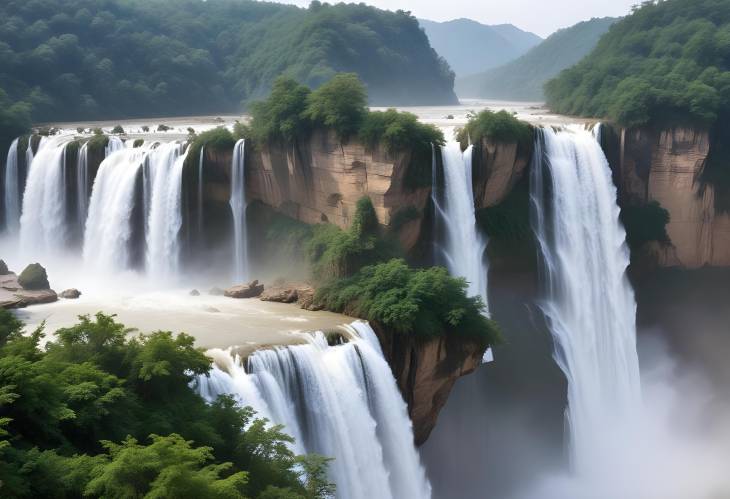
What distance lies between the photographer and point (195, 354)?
17.2m

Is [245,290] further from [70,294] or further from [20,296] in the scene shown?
[20,296]

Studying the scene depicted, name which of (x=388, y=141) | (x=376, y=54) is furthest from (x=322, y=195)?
(x=376, y=54)

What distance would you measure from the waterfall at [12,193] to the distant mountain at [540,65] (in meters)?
65.8

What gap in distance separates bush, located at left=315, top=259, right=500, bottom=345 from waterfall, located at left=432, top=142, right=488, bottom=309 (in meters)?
3.81

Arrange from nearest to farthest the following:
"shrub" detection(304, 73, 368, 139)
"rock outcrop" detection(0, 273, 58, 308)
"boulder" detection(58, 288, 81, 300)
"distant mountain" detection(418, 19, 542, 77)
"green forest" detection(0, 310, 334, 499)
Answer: "green forest" detection(0, 310, 334, 499)
"rock outcrop" detection(0, 273, 58, 308)
"boulder" detection(58, 288, 81, 300)
"shrub" detection(304, 73, 368, 139)
"distant mountain" detection(418, 19, 542, 77)

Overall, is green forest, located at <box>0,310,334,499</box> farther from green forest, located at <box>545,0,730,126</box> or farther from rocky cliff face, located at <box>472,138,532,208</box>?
green forest, located at <box>545,0,730,126</box>

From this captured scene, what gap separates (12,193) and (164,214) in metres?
7.09

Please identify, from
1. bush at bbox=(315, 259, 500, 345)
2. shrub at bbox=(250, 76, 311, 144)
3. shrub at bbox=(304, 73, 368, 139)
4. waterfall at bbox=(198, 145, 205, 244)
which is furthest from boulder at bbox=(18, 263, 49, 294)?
shrub at bbox=(304, 73, 368, 139)

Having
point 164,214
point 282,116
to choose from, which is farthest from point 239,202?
point 282,116

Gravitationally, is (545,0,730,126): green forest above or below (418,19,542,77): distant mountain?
below

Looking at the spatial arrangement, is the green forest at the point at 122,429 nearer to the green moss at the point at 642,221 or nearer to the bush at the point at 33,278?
the bush at the point at 33,278

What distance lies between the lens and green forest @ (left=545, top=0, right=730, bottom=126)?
34062mm

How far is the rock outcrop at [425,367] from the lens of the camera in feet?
78.2

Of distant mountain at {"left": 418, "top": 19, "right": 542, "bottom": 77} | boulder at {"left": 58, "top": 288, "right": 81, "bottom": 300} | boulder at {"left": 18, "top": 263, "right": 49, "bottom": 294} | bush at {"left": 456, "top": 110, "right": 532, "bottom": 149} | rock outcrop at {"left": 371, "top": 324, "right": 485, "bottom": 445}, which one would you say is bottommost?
rock outcrop at {"left": 371, "top": 324, "right": 485, "bottom": 445}
